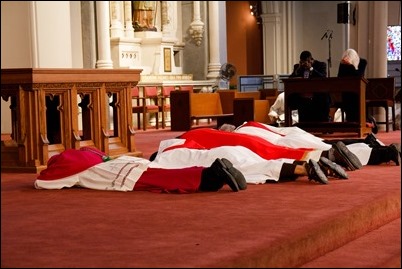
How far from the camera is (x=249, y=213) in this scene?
4.36 meters

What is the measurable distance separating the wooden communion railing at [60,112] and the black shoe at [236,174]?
1748 mm

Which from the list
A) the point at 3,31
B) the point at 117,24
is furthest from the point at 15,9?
the point at 117,24

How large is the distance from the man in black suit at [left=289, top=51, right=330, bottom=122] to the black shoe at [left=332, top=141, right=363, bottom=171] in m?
4.27

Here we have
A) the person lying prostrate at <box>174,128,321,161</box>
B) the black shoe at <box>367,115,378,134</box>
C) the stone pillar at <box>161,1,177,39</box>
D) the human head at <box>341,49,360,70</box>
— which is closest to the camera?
the person lying prostrate at <box>174,128,321,161</box>

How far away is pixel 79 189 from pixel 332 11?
1717cm

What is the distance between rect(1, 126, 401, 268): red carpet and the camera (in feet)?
10.6

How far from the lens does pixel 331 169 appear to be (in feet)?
19.1

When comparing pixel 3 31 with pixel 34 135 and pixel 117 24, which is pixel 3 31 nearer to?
pixel 34 135

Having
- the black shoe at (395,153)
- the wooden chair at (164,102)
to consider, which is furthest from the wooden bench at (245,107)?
the black shoe at (395,153)

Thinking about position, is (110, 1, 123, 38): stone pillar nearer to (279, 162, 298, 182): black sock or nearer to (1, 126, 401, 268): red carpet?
(1, 126, 401, 268): red carpet

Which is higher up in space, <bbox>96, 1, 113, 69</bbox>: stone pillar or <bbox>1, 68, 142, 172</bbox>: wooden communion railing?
<bbox>96, 1, 113, 69</bbox>: stone pillar

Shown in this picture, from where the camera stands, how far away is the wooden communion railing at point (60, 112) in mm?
6520

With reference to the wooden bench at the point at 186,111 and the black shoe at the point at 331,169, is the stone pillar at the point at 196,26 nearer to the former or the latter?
the wooden bench at the point at 186,111

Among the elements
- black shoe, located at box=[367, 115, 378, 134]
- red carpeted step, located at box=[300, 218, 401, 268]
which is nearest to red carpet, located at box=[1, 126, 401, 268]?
red carpeted step, located at box=[300, 218, 401, 268]
